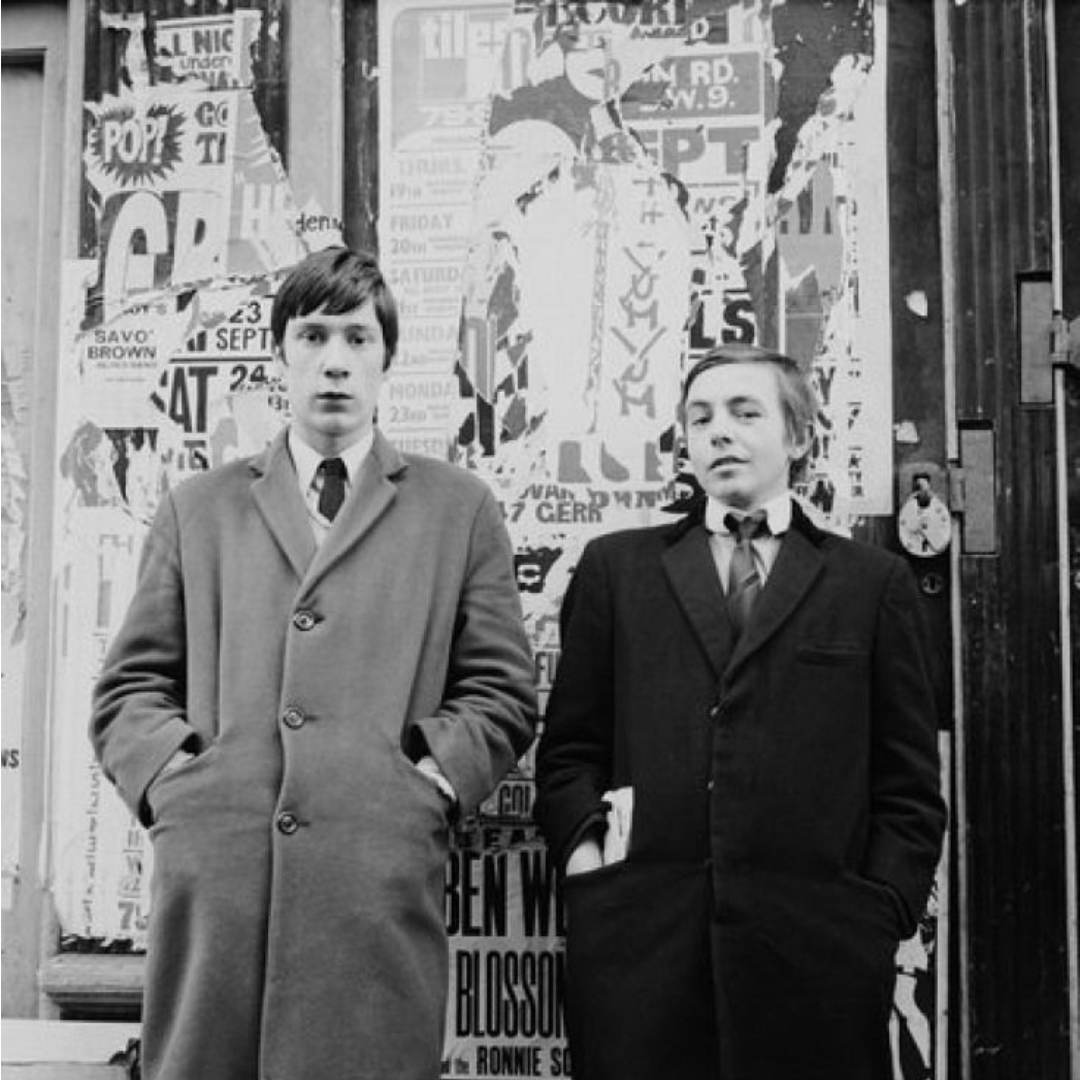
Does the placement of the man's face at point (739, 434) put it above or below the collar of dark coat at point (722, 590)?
above

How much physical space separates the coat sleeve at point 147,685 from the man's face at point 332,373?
33 cm

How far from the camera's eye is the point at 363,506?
2646mm

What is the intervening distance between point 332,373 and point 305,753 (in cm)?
72

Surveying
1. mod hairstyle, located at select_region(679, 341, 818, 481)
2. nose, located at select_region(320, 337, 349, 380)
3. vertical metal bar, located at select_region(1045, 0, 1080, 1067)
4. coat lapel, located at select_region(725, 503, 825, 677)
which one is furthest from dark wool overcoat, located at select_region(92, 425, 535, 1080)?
vertical metal bar, located at select_region(1045, 0, 1080, 1067)

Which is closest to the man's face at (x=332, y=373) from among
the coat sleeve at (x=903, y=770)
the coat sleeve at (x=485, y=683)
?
the coat sleeve at (x=485, y=683)

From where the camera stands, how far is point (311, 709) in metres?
2.49

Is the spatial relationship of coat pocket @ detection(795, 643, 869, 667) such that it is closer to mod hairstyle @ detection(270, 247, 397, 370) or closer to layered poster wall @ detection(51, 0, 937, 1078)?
layered poster wall @ detection(51, 0, 937, 1078)

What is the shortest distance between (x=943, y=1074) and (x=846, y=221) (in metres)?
1.88

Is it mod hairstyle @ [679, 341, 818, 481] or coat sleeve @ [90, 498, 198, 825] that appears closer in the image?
coat sleeve @ [90, 498, 198, 825]

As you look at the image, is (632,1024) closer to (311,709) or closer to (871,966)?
(871,966)

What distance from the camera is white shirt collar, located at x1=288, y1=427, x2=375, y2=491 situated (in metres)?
2.71

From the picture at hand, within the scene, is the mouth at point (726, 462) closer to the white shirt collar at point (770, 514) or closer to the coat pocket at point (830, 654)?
the white shirt collar at point (770, 514)

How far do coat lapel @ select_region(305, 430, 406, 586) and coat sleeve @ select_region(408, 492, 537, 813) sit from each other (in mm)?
187

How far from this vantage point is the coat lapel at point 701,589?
8.43 ft
